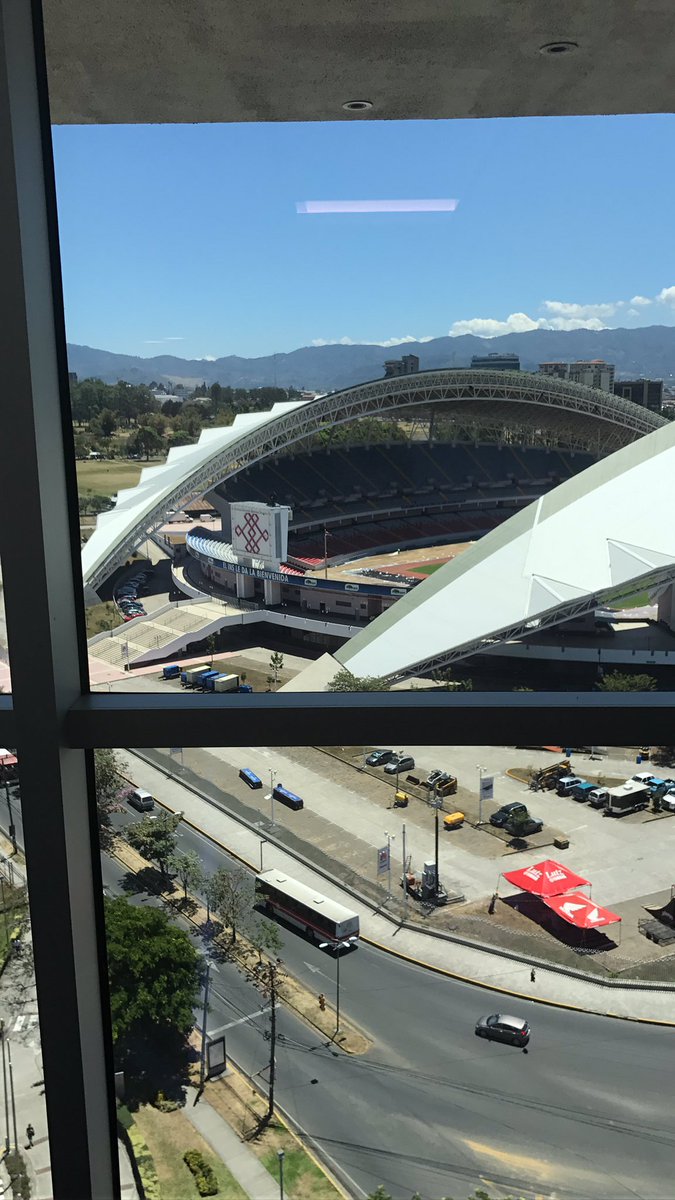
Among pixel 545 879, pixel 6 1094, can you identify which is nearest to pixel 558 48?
pixel 545 879

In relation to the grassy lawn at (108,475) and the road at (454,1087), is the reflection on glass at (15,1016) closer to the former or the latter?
the road at (454,1087)

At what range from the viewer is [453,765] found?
4.40 feet

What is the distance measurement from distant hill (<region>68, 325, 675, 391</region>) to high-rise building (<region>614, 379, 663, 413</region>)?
0.07ft

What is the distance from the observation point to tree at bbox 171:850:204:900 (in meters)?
1.43

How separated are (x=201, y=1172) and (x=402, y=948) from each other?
0.49 metres

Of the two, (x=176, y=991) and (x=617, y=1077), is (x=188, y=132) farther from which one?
(x=617, y=1077)

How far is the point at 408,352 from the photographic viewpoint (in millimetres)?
1552

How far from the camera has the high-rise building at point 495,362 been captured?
159cm

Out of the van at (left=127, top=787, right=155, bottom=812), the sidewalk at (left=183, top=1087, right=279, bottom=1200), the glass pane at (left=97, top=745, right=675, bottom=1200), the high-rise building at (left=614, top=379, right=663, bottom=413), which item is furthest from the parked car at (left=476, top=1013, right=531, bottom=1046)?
the high-rise building at (left=614, top=379, right=663, bottom=413)

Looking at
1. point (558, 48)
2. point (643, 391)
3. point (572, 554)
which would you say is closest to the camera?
point (558, 48)

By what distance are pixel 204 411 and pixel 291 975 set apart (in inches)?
40.7

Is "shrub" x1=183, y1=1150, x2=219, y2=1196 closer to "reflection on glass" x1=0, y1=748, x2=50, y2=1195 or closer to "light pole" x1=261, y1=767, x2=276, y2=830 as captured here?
"reflection on glass" x1=0, y1=748, x2=50, y2=1195

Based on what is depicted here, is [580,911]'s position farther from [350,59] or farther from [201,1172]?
[350,59]

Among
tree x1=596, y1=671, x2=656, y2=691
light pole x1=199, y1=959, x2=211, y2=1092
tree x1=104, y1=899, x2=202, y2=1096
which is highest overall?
tree x1=596, y1=671, x2=656, y2=691
